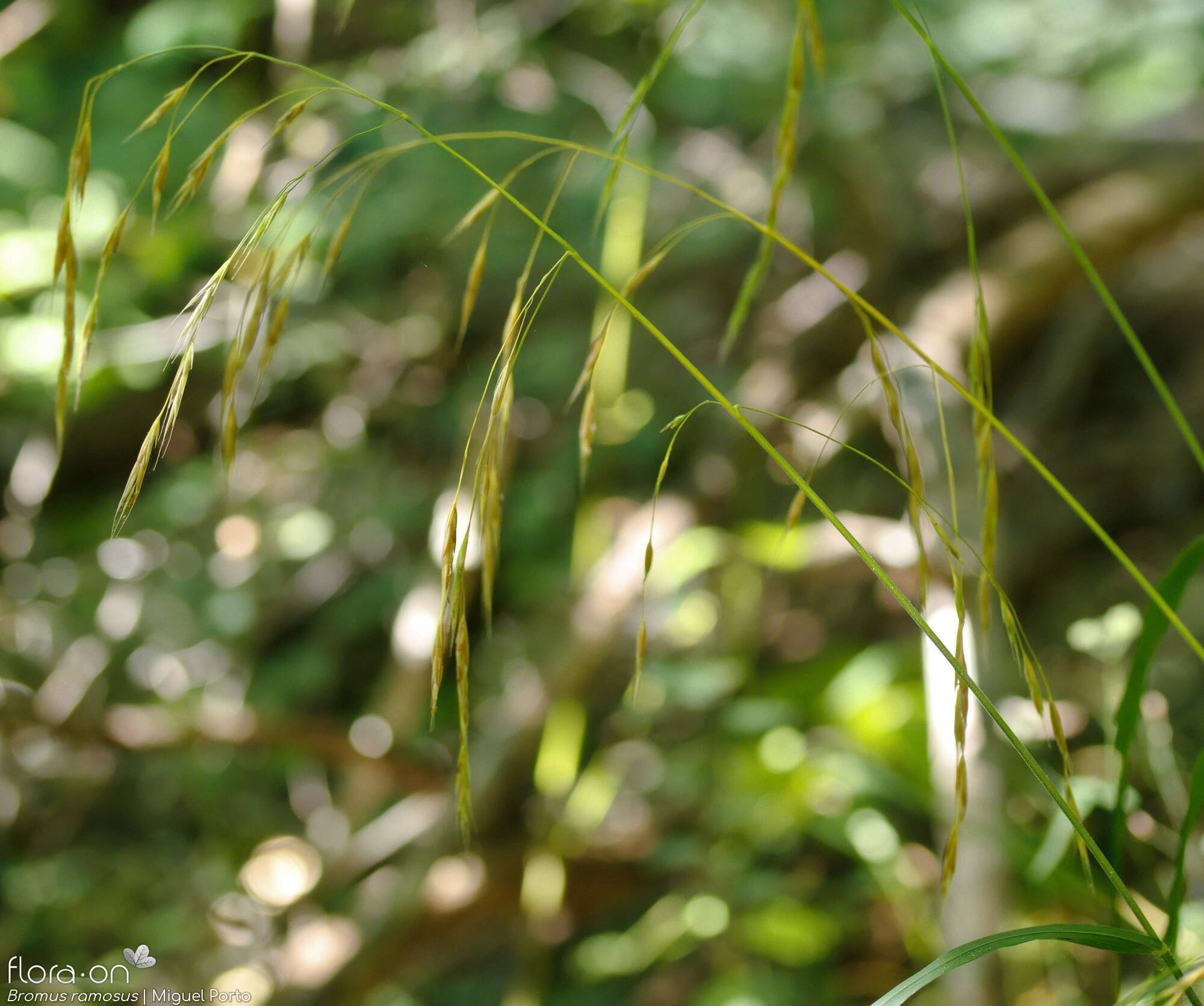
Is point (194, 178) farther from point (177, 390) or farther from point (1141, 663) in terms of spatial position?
point (1141, 663)

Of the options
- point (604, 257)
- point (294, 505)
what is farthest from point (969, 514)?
point (294, 505)

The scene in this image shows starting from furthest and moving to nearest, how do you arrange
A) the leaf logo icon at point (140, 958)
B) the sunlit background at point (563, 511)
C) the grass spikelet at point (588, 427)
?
the sunlit background at point (563, 511) → the leaf logo icon at point (140, 958) → the grass spikelet at point (588, 427)

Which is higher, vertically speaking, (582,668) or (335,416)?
(335,416)

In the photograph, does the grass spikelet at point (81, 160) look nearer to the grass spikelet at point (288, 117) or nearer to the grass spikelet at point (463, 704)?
the grass spikelet at point (288, 117)

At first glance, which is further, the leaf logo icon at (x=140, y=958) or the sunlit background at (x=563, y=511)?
the sunlit background at (x=563, y=511)

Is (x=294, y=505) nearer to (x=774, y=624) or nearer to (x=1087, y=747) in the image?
(x=774, y=624)

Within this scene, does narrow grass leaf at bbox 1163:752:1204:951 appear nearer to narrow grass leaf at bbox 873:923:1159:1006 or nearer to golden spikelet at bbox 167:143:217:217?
narrow grass leaf at bbox 873:923:1159:1006

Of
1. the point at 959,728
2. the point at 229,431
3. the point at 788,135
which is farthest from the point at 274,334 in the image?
the point at 959,728

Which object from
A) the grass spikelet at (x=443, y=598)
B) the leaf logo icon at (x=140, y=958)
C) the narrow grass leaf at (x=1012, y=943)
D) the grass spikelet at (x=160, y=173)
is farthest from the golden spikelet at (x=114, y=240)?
the leaf logo icon at (x=140, y=958)
